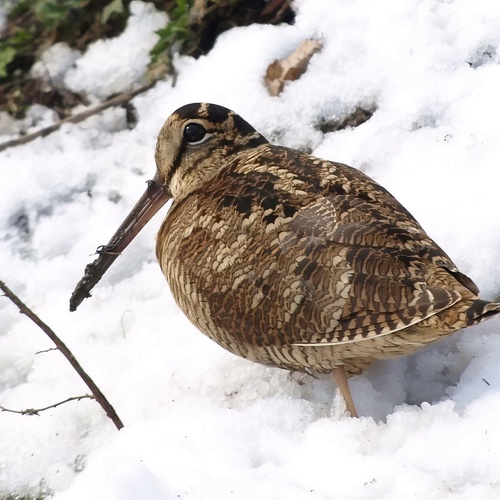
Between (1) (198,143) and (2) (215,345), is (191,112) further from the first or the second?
(2) (215,345)

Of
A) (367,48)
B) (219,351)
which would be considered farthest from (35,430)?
(367,48)

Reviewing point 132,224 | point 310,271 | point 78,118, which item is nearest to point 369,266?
point 310,271

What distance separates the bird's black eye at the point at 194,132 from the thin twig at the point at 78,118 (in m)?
1.51

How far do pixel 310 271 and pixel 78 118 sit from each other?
8.56 feet

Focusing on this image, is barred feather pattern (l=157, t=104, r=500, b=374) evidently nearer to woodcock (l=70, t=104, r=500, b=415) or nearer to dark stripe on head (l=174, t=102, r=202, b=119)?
woodcock (l=70, t=104, r=500, b=415)

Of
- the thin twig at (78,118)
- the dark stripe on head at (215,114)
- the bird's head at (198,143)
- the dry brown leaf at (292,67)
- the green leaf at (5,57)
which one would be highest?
the dark stripe on head at (215,114)

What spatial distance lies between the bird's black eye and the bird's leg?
115 cm

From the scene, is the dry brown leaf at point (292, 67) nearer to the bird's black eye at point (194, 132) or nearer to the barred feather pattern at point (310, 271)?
the bird's black eye at point (194, 132)

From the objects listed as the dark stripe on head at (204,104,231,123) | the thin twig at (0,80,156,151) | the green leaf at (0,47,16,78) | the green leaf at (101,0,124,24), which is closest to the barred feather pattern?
the dark stripe on head at (204,104,231,123)

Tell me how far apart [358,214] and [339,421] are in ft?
2.16

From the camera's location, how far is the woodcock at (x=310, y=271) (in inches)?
103

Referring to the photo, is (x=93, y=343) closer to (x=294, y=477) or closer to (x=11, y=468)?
(x=11, y=468)

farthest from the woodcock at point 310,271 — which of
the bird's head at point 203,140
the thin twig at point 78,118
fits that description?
the thin twig at point 78,118

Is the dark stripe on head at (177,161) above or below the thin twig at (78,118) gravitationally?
above
